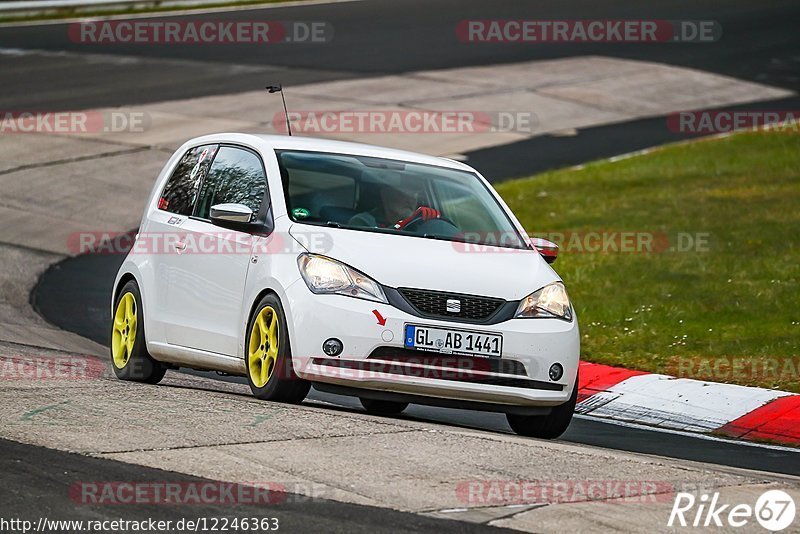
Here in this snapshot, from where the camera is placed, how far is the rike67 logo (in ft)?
21.0

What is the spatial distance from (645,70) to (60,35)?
13.5 m

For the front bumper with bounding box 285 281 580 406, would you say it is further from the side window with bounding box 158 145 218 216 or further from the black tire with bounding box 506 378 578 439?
the side window with bounding box 158 145 218 216

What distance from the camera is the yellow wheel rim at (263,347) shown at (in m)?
8.64

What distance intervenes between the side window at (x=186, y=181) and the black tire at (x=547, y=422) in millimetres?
2638

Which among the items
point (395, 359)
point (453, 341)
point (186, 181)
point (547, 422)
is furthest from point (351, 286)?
point (186, 181)

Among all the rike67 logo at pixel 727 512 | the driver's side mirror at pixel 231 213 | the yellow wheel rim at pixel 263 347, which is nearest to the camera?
the rike67 logo at pixel 727 512

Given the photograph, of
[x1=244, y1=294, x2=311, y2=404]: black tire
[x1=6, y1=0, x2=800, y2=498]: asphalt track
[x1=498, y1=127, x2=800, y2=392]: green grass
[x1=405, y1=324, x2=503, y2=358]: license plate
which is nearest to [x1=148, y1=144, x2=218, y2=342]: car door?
[x1=244, y1=294, x2=311, y2=404]: black tire

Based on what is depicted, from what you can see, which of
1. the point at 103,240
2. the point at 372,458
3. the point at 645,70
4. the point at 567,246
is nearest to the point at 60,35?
the point at 645,70

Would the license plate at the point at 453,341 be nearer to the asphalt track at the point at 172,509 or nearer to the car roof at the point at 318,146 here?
the car roof at the point at 318,146

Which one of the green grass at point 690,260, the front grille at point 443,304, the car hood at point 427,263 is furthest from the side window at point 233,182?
the green grass at point 690,260

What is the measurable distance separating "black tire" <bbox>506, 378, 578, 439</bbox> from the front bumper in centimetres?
37

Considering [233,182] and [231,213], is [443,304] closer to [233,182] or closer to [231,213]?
[231,213]

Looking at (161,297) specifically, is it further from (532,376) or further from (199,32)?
(199,32)

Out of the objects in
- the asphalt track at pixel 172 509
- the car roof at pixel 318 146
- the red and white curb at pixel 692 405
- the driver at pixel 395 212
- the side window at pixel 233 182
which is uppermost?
the car roof at pixel 318 146
